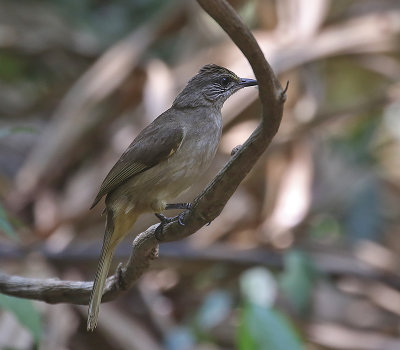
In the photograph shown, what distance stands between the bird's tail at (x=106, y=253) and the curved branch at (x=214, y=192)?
0.13 ft

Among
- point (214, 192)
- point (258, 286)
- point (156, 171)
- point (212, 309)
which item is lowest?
point (212, 309)

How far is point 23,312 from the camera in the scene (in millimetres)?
2484

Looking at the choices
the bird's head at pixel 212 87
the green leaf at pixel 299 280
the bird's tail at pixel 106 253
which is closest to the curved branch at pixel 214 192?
the bird's tail at pixel 106 253

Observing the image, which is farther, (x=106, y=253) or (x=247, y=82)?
(x=247, y=82)

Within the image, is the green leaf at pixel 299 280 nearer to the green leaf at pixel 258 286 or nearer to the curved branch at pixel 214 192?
the green leaf at pixel 258 286

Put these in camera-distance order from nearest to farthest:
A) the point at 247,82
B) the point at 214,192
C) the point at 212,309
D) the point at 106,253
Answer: the point at 214,192, the point at 106,253, the point at 247,82, the point at 212,309

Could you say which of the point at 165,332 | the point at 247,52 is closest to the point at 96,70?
the point at 165,332

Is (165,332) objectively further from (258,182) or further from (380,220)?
(380,220)

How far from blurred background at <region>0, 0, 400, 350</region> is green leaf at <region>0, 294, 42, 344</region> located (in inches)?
74.1

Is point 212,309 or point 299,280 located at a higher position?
point 299,280

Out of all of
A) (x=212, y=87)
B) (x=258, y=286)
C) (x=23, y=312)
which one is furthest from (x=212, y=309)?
(x=23, y=312)

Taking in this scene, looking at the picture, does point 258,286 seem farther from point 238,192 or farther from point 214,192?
point 214,192

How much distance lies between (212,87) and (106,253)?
1032 millimetres

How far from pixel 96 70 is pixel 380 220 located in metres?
2.61
